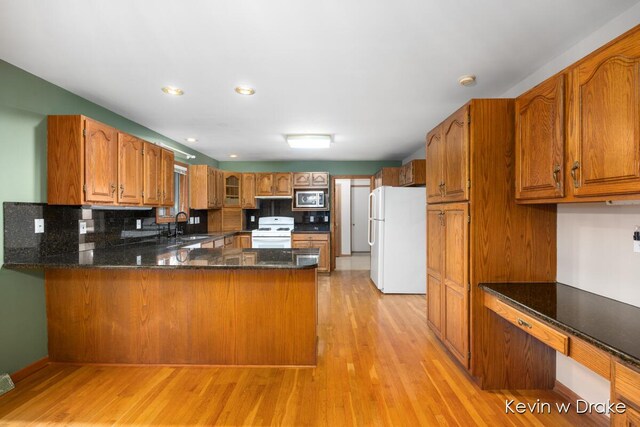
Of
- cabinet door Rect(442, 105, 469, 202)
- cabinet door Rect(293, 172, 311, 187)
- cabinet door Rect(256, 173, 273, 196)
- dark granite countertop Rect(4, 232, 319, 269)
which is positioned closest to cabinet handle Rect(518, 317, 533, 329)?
cabinet door Rect(442, 105, 469, 202)

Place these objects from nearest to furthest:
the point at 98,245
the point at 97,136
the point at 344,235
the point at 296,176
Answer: the point at 97,136 → the point at 98,245 → the point at 296,176 → the point at 344,235

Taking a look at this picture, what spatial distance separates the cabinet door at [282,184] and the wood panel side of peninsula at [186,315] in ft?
11.9

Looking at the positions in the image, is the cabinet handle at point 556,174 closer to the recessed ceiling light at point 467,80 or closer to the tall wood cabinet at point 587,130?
the tall wood cabinet at point 587,130

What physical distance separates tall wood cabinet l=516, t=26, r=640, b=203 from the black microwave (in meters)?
4.15

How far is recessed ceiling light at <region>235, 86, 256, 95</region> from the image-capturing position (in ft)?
8.49

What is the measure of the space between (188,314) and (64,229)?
133 cm

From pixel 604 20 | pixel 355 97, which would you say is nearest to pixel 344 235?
pixel 355 97

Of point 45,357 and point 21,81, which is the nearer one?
point 21,81

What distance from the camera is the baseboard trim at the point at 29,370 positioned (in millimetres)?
2188

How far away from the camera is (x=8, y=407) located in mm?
1924

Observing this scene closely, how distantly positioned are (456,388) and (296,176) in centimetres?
449

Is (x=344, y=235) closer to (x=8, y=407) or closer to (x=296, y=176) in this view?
(x=296, y=176)

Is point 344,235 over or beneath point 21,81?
beneath

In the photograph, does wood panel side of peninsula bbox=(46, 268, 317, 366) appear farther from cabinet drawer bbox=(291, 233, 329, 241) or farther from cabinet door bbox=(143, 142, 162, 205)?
cabinet drawer bbox=(291, 233, 329, 241)
